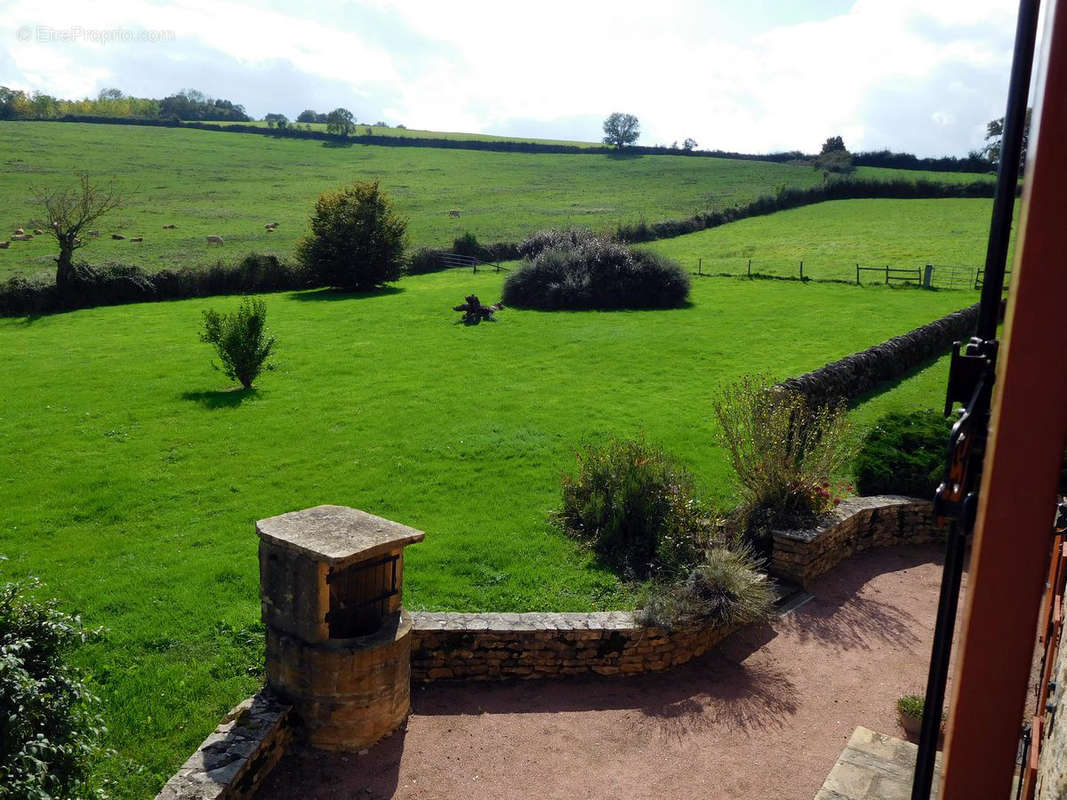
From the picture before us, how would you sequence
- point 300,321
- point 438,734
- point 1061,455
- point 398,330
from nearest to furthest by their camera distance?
point 1061,455 → point 438,734 → point 398,330 → point 300,321

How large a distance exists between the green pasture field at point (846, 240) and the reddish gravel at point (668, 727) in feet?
105

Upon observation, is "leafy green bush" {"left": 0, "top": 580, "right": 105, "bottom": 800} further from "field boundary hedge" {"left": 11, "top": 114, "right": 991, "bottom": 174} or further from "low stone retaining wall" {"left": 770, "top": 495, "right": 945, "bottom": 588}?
"field boundary hedge" {"left": 11, "top": 114, "right": 991, "bottom": 174}

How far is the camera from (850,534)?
465 inches

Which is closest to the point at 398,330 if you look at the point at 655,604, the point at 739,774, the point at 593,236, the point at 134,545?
the point at 593,236

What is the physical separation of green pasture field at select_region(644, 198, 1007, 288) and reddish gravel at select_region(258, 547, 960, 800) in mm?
32108

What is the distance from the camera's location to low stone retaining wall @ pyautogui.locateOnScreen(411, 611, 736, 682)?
8414 millimetres

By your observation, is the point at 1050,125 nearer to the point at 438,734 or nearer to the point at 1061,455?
the point at 1061,455

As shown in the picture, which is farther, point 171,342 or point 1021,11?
point 171,342

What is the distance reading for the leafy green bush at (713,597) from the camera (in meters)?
8.80

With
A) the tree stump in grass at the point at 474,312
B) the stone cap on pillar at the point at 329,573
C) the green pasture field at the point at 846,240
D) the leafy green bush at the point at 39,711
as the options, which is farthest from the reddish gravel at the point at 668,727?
the green pasture field at the point at 846,240

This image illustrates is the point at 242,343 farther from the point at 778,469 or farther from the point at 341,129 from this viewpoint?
the point at 341,129

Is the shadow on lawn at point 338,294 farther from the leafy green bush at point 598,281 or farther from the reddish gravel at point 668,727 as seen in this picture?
the reddish gravel at point 668,727

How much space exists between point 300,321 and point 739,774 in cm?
2464

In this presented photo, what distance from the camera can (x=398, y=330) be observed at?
27.0m
